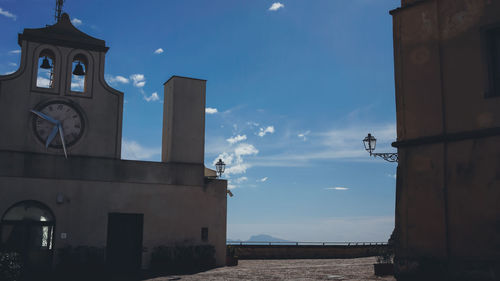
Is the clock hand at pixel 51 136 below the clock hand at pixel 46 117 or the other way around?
below

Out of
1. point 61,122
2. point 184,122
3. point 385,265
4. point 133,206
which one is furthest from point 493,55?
point 61,122

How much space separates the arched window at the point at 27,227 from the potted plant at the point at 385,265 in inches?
514

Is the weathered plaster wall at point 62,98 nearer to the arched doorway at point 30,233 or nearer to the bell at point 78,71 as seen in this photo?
the bell at point 78,71

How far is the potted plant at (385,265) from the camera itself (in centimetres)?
1769

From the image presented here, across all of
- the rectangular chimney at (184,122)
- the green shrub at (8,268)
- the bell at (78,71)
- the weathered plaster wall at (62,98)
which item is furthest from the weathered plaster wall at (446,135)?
the bell at (78,71)

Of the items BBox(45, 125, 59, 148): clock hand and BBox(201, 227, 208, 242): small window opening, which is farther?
BBox(201, 227, 208, 242): small window opening

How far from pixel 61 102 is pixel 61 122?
90 cm

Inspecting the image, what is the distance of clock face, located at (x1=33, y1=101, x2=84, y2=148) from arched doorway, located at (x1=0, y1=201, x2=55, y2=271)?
2827 mm

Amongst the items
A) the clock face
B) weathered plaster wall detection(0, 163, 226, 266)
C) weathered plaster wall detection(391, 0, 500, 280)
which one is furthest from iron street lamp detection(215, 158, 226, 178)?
weathered plaster wall detection(391, 0, 500, 280)

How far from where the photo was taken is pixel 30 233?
20.0 meters

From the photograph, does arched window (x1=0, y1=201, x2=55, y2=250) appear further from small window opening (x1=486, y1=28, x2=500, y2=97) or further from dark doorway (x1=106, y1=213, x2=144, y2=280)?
small window opening (x1=486, y1=28, x2=500, y2=97)

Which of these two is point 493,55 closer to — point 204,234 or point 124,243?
point 204,234

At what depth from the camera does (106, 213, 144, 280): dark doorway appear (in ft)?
70.9

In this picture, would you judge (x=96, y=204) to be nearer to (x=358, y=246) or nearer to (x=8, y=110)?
(x=8, y=110)
